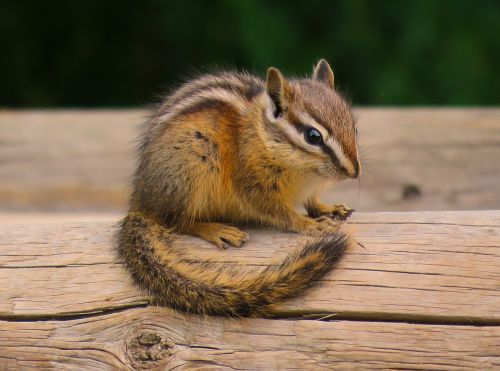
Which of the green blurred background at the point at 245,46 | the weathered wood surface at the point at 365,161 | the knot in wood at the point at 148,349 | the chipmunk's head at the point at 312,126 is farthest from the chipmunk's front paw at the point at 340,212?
the green blurred background at the point at 245,46

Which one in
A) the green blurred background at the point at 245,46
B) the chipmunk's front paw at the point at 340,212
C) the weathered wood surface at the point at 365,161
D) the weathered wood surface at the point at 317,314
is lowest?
the weathered wood surface at the point at 317,314

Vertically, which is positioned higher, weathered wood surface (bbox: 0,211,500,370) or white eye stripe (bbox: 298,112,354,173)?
white eye stripe (bbox: 298,112,354,173)

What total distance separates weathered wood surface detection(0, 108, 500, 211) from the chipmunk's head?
3.66ft

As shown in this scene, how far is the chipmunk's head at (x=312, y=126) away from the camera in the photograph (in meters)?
2.45

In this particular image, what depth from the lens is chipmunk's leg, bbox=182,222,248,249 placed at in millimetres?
2553

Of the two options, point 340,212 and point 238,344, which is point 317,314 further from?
point 340,212

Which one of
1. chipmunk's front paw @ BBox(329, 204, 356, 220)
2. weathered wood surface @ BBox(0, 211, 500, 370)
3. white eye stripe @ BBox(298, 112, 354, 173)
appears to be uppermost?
white eye stripe @ BBox(298, 112, 354, 173)

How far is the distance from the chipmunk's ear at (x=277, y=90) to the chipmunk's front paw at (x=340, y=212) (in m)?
0.37

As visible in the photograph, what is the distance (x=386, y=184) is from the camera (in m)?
3.96

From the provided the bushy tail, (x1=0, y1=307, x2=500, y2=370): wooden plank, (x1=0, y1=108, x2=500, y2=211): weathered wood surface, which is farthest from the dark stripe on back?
(x1=0, y1=108, x2=500, y2=211): weathered wood surface

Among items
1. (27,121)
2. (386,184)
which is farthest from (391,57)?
(27,121)

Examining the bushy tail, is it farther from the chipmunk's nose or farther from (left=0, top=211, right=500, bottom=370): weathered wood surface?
the chipmunk's nose

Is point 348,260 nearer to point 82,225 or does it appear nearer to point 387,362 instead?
point 387,362

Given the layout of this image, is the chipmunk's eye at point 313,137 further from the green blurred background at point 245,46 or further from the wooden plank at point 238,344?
the green blurred background at point 245,46
